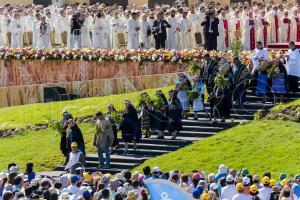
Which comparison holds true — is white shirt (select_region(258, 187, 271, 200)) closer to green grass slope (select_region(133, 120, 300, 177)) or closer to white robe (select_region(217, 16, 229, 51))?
green grass slope (select_region(133, 120, 300, 177))

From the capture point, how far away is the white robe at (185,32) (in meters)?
56.7

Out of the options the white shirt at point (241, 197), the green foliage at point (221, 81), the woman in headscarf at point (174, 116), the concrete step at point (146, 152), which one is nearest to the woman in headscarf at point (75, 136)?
the concrete step at point (146, 152)

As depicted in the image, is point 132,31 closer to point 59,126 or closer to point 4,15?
point 4,15

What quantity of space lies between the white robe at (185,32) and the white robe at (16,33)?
7167mm

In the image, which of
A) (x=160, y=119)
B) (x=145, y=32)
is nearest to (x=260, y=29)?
(x=145, y=32)

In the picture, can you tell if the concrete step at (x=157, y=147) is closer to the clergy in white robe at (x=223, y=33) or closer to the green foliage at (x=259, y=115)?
the green foliage at (x=259, y=115)

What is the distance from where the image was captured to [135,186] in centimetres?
3562

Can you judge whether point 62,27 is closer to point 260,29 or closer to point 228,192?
point 260,29

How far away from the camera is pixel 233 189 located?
35500 mm

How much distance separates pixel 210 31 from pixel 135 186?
19.3m

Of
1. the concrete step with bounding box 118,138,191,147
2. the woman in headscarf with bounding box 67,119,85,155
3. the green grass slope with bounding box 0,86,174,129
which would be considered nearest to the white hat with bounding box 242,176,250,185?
the woman in headscarf with bounding box 67,119,85,155

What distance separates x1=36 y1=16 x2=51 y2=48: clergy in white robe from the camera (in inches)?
2327

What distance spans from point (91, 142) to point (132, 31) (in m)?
11.0

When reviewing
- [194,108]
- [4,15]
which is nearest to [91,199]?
[194,108]
